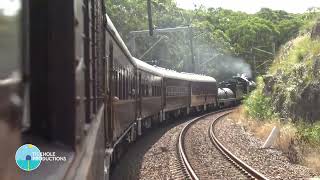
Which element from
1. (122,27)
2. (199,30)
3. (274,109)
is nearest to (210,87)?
(122,27)

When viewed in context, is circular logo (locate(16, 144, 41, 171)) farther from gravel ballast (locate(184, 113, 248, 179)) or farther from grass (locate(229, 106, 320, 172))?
grass (locate(229, 106, 320, 172))

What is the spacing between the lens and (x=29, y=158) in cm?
283

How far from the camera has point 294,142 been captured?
656 inches

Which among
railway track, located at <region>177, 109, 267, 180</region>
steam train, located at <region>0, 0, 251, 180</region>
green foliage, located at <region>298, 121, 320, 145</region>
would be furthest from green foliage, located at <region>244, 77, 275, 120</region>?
steam train, located at <region>0, 0, 251, 180</region>

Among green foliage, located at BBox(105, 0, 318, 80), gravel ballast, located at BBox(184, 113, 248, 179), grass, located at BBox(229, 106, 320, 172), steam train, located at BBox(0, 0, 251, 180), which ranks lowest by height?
gravel ballast, located at BBox(184, 113, 248, 179)

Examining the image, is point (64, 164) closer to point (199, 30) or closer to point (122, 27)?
point (122, 27)

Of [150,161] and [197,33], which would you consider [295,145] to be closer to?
[150,161]

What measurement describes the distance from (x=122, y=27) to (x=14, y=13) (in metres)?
52.0

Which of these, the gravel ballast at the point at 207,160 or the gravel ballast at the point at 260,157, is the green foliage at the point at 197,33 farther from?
the gravel ballast at the point at 207,160

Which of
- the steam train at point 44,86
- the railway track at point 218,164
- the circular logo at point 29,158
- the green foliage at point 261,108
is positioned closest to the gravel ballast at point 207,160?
the railway track at point 218,164

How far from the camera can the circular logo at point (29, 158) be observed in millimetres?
2736

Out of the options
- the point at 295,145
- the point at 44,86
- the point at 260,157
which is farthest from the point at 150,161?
the point at 44,86

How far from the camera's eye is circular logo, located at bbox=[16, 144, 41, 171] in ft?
8.98

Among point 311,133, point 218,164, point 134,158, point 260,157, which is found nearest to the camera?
point 218,164
